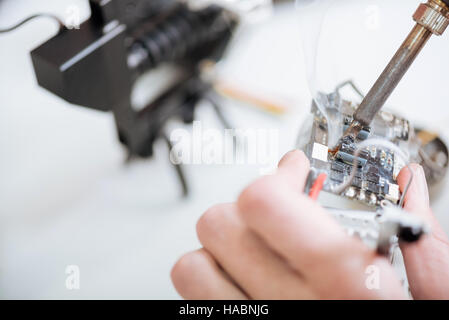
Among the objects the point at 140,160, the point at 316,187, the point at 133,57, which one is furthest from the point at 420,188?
the point at 140,160

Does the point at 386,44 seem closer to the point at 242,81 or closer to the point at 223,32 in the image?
the point at 223,32

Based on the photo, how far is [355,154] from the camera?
338 millimetres

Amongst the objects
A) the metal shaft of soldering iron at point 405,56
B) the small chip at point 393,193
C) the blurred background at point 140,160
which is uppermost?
the metal shaft of soldering iron at point 405,56

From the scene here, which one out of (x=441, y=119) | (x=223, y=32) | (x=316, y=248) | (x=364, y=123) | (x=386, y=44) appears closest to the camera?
(x=316, y=248)

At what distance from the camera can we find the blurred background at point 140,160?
1.71ft

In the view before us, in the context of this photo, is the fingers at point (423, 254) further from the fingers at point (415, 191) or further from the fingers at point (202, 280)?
the fingers at point (202, 280)

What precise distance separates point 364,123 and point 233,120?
517 millimetres

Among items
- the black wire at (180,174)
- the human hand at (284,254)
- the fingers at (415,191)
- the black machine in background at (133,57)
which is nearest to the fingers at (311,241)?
the human hand at (284,254)

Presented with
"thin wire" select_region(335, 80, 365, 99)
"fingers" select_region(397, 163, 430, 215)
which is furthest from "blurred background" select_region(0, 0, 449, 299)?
"fingers" select_region(397, 163, 430, 215)

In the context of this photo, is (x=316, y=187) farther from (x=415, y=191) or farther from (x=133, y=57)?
(x=133, y=57)

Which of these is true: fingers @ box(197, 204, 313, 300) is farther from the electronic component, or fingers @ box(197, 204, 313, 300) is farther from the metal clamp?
the metal clamp

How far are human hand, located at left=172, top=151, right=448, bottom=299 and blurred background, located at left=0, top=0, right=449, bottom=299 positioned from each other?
0.17m

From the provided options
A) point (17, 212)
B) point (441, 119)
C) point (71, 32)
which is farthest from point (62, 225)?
point (441, 119)

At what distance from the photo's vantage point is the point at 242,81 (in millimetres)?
913
